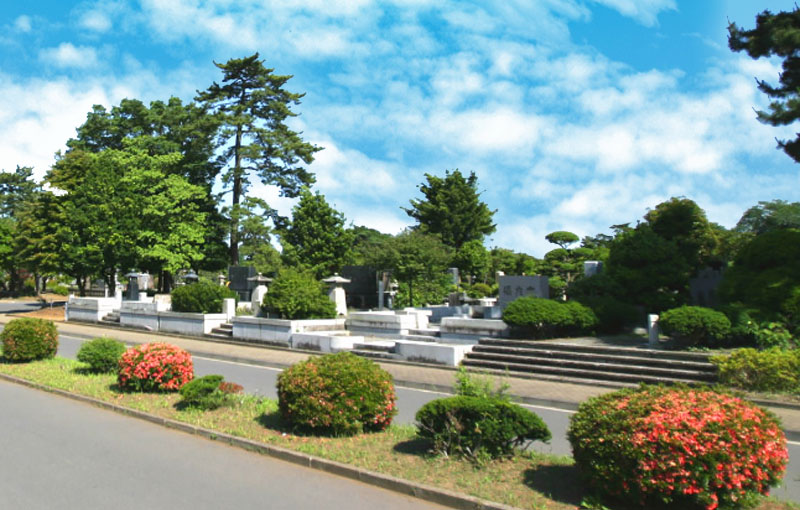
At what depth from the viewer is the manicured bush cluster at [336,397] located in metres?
7.78

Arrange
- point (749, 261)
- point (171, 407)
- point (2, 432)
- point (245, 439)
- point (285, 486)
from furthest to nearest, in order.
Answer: point (749, 261) → point (171, 407) → point (2, 432) → point (245, 439) → point (285, 486)

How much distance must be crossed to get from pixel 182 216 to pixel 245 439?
32.4 meters

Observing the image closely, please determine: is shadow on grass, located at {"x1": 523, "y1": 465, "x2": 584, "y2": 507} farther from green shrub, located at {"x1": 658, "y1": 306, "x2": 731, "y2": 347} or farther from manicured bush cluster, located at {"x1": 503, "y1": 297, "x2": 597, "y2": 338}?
manicured bush cluster, located at {"x1": 503, "y1": 297, "x2": 597, "y2": 338}

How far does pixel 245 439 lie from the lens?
7.86 meters

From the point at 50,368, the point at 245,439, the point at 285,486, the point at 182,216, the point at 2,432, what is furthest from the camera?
the point at 182,216

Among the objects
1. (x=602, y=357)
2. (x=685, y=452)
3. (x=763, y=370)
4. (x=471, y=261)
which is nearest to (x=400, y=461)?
(x=685, y=452)

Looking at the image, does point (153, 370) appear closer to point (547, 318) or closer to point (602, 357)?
point (602, 357)

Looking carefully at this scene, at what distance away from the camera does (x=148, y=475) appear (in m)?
6.59

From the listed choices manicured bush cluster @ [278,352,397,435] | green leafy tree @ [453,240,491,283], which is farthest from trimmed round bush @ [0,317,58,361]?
green leafy tree @ [453,240,491,283]

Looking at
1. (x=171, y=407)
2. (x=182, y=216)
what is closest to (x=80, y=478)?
(x=171, y=407)

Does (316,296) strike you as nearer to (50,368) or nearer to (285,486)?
(50,368)

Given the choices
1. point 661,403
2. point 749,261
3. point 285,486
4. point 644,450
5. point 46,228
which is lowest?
point 285,486

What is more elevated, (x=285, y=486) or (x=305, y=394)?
(x=305, y=394)

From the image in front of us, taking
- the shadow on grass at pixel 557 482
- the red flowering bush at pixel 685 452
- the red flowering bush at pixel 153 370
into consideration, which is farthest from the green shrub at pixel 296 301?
the red flowering bush at pixel 685 452
